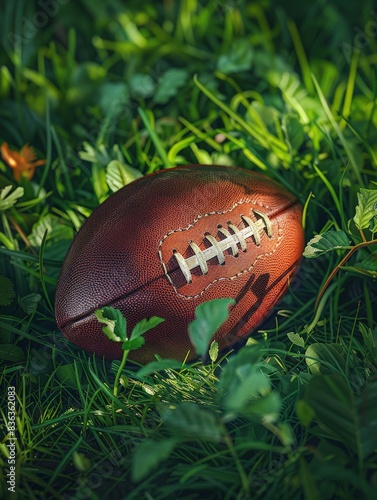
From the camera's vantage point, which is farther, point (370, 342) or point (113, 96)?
point (113, 96)

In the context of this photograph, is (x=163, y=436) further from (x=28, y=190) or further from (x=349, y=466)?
(x=28, y=190)

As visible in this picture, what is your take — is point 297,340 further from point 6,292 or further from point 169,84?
point 169,84

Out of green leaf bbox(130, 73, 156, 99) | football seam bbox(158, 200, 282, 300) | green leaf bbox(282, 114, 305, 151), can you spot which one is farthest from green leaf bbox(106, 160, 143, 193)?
green leaf bbox(130, 73, 156, 99)

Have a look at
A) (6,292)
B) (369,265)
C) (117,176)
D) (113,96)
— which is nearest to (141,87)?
(113,96)

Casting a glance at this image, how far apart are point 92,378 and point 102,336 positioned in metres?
0.13

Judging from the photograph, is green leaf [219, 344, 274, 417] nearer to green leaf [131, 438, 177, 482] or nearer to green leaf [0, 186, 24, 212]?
green leaf [131, 438, 177, 482]

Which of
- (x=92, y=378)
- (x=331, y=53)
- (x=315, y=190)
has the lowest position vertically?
(x=92, y=378)

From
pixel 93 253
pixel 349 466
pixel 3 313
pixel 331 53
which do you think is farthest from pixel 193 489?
pixel 331 53

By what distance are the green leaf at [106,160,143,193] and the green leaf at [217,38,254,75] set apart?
0.61 meters

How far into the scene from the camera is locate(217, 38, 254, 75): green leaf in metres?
1.78

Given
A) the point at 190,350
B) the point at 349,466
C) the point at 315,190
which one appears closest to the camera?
the point at 349,466

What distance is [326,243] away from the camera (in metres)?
1.09

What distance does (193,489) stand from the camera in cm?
95

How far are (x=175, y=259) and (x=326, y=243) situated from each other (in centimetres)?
30
